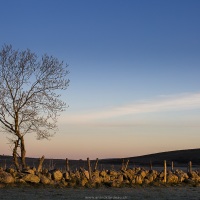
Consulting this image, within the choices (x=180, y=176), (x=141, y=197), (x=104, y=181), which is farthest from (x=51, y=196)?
(x=180, y=176)

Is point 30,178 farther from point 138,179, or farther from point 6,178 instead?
point 138,179

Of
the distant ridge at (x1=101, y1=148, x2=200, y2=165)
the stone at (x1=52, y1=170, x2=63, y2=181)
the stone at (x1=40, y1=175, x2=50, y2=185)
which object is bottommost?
the stone at (x1=40, y1=175, x2=50, y2=185)

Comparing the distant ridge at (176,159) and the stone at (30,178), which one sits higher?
the distant ridge at (176,159)

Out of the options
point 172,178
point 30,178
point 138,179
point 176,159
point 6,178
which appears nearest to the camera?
point 6,178

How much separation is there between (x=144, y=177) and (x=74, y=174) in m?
6.60

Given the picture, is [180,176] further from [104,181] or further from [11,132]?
[11,132]

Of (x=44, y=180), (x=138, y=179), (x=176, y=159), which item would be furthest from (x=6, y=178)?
(x=176, y=159)

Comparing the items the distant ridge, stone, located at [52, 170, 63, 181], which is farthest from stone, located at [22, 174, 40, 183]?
the distant ridge

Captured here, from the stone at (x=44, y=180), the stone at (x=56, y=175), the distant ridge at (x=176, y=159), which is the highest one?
the distant ridge at (x=176, y=159)

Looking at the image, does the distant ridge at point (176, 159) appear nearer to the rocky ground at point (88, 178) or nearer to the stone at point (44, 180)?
the rocky ground at point (88, 178)

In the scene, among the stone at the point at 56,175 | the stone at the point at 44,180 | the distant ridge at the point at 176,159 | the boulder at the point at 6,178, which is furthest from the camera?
the distant ridge at the point at 176,159

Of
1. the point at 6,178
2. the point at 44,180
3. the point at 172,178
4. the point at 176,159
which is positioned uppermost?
the point at 176,159

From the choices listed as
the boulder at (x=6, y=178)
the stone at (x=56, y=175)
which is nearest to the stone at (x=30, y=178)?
the boulder at (x=6, y=178)

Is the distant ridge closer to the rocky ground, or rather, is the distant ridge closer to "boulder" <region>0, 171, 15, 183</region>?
the rocky ground
